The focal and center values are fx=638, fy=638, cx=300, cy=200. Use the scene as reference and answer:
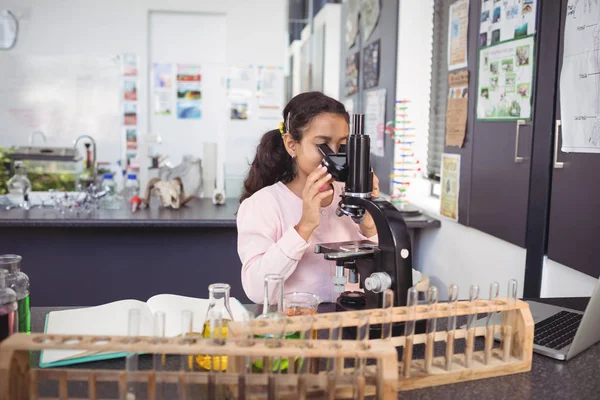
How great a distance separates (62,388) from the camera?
3.14 feet

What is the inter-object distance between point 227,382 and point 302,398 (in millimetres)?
115

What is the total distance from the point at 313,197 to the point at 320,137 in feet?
0.71

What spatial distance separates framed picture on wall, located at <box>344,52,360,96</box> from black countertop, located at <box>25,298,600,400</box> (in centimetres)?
406

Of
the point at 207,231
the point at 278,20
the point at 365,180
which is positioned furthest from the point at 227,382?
the point at 278,20

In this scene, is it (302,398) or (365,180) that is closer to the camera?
(302,398)

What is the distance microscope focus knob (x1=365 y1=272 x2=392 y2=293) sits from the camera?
4.35 feet

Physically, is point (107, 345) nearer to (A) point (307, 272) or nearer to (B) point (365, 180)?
(B) point (365, 180)

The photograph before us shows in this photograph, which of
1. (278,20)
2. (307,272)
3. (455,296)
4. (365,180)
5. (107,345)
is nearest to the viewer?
(107,345)

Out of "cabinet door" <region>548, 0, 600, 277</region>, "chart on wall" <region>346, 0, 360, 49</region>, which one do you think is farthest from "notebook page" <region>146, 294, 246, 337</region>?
"chart on wall" <region>346, 0, 360, 49</region>

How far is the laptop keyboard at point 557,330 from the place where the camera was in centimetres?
137

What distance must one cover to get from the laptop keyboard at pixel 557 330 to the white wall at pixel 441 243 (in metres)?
0.48

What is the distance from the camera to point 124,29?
18.6ft

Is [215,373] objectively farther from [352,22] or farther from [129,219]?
[352,22]

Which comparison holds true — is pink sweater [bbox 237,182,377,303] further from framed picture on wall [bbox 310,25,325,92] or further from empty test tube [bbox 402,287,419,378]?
framed picture on wall [bbox 310,25,325,92]
